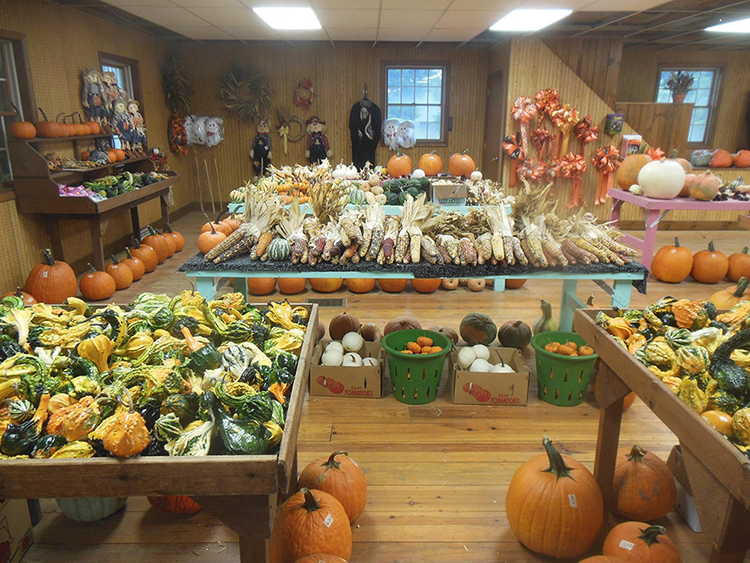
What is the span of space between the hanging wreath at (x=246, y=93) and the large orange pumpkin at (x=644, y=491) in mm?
8907

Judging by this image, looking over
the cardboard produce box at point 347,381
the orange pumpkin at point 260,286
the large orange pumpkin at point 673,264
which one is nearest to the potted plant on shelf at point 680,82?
the large orange pumpkin at point 673,264

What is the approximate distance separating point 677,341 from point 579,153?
714cm

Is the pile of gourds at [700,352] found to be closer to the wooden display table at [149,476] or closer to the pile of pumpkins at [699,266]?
the wooden display table at [149,476]

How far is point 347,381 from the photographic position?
3.28 meters

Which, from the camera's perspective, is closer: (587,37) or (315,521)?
(315,521)

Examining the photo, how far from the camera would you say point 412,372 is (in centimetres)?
317

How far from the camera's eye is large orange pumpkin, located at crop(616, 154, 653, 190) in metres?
5.94

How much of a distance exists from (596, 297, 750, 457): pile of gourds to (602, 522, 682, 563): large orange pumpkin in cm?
54

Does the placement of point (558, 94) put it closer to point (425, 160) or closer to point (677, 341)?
point (425, 160)

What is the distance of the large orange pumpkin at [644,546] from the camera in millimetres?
1787

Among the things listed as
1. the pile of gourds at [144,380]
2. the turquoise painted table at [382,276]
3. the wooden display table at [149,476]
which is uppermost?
the pile of gourds at [144,380]

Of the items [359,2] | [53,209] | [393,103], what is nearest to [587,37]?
[393,103]

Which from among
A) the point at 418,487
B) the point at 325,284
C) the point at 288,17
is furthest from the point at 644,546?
the point at 288,17

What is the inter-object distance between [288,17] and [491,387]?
5.50 meters
